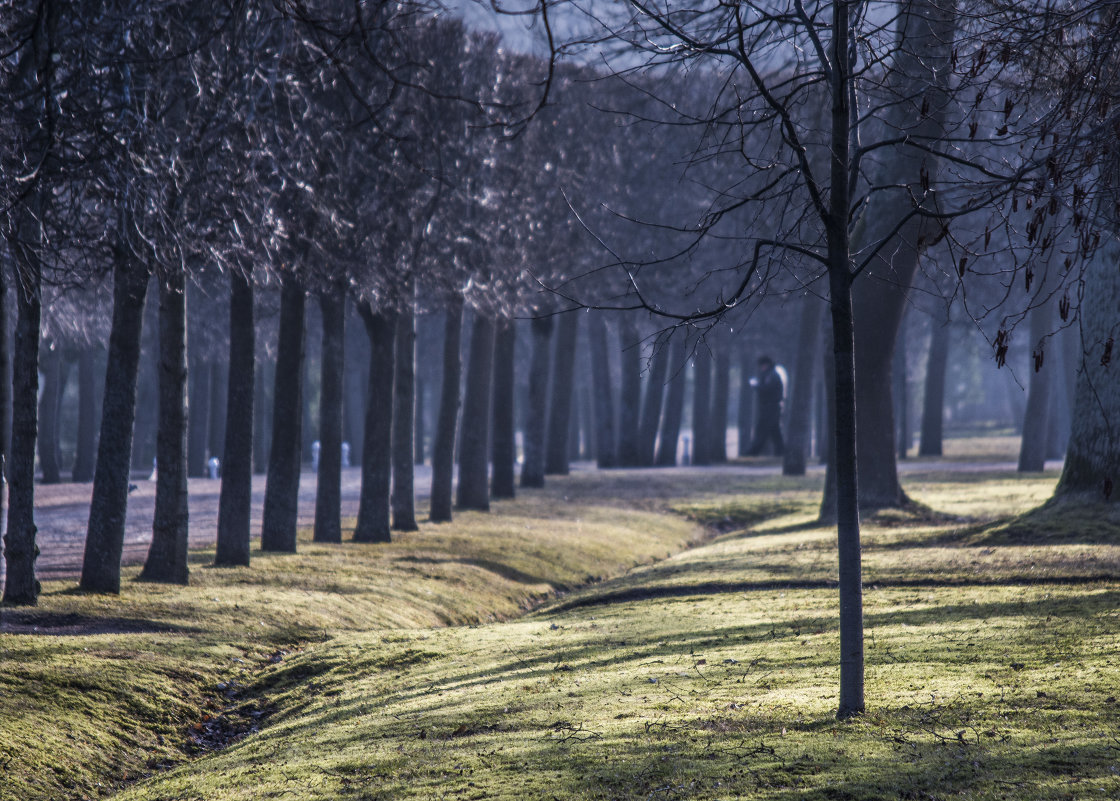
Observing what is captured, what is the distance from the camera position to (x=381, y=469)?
17531 mm

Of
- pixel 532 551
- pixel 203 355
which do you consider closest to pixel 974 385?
pixel 203 355

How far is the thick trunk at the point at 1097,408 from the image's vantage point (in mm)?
13023

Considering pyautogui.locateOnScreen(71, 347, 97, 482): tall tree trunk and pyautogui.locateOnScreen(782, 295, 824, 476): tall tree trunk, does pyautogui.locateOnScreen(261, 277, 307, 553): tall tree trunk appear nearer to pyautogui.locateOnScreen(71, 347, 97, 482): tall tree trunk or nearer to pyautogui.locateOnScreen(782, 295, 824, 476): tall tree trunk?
pyautogui.locateOnScreen(71, 347, 97, 482): tall tree trunk

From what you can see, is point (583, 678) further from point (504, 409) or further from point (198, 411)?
point (198, 411)

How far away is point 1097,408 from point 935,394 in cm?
2569

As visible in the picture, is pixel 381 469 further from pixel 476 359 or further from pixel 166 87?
pixel 166 87

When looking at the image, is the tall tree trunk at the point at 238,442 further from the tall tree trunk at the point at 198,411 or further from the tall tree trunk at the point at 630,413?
the tall tree trunk at the point at 630,413

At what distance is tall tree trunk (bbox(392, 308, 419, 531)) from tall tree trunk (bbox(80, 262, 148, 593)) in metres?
7.45

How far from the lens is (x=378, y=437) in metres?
17.5

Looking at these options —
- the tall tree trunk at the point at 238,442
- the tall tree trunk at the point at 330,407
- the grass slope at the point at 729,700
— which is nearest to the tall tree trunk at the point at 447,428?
the tall tree trunk at the point at 330,407

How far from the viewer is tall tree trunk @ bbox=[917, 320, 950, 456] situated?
3788 cm

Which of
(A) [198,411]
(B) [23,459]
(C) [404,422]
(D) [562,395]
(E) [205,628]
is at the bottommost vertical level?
(E) [205,628]

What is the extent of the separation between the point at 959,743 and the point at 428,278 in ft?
41.7

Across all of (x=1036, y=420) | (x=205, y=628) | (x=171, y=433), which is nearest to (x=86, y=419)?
(x=171, y=433)
